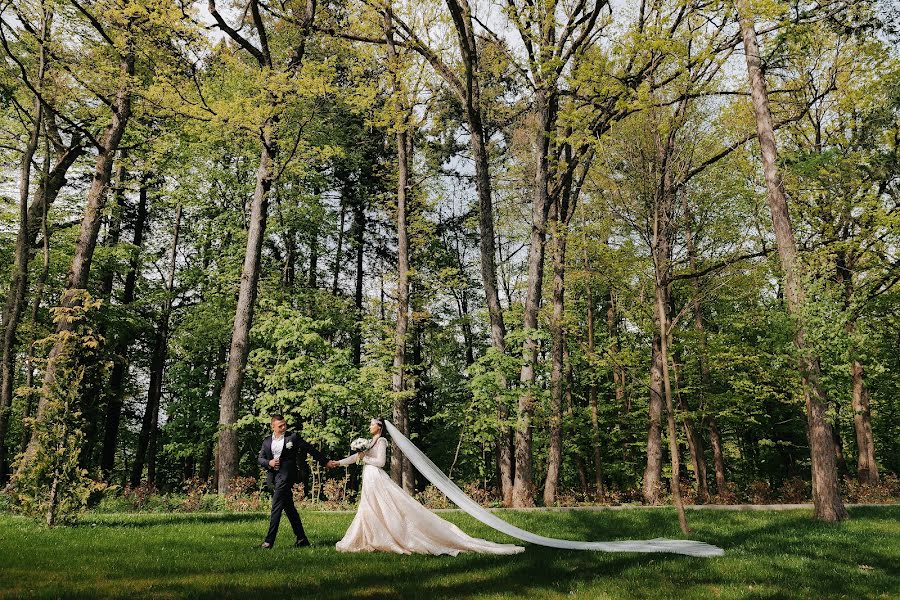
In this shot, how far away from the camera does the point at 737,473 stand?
1336 inches

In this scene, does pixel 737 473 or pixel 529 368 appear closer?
pixel 529 368

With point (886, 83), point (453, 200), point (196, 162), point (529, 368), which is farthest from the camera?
point (453, 200)

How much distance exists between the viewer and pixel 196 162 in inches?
952

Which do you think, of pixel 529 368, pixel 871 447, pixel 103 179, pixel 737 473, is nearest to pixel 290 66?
pixel 103 179

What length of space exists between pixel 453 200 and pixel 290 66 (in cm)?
1710

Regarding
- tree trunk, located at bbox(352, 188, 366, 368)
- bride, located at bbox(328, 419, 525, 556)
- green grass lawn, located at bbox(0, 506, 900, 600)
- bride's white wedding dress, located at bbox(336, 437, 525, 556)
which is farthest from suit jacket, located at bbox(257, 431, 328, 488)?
tree trunk, located at bbox(352, 188, 366, 368)

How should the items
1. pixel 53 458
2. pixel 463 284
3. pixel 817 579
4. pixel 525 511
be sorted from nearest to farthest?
pixel 817 579 < pixel 53 458 < pixel 525 511 < pixel 463 284

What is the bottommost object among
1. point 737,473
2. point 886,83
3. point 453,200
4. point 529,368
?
point 737,473

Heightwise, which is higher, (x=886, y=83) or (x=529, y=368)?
(x=886, y=83)

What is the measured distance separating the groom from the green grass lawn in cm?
33

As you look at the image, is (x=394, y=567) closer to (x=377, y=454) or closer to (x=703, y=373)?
(x=377, y=454)

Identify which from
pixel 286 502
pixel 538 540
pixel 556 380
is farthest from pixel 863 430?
pixel 286 502

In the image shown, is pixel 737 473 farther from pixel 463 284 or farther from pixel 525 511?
pixel 525 511

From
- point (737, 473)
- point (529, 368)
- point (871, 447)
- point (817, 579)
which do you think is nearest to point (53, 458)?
point (529, 368)
